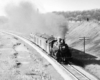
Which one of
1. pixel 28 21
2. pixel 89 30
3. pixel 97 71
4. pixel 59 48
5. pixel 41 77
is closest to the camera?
pixel 41 77

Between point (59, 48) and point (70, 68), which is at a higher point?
point (59, 48)

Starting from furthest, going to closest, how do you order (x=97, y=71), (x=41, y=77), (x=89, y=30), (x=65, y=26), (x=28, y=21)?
(x=28, y=21)
(x=89, y=30)
(x=65, y=26)
(x=97, y=71)
(x=41, y=77)

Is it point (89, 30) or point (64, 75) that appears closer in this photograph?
point (64, 75)

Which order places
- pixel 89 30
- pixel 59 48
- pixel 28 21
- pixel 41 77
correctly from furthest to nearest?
pixel 28 21, pixel 89 30, pixel 59 48, pixel 41 77

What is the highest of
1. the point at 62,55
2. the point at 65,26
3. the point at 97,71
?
the point at 65,26

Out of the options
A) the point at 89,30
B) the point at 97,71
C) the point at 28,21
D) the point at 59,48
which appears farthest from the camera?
the point at 28,21

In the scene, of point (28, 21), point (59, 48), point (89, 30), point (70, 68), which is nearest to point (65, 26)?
point (59, 48)

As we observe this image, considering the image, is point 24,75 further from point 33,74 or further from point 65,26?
point 65,26

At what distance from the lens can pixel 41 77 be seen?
829 inches

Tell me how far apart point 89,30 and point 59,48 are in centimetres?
3179

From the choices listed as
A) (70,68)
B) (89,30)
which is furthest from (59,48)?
(89,30)

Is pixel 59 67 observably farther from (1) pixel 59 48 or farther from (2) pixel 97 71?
(2) pixel 97 71

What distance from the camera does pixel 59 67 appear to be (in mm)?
25812

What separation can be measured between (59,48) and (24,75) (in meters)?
7.42
